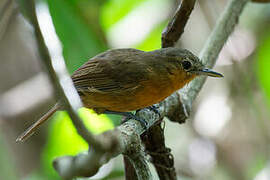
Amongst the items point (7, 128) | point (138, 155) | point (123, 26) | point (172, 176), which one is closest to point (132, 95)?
point (172, 176)

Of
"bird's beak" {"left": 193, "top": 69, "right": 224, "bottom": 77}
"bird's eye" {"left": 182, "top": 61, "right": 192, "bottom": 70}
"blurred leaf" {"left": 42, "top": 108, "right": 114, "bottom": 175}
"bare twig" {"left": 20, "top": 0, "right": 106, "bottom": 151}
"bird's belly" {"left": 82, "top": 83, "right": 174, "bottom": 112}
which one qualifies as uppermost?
"bare twig" {"left": 20, "top": 0, "right": 106, "bottom": 151}

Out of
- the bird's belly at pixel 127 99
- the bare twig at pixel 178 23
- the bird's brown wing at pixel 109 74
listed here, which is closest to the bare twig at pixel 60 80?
the bare twig at pixel 178 23

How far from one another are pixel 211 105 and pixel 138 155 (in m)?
3.32

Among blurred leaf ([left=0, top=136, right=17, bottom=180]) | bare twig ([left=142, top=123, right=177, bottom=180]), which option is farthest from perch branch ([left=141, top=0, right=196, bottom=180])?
blurred leaf ([left=0, top=136, right=17, bottom=180])

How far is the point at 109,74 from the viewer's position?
3.70 metres

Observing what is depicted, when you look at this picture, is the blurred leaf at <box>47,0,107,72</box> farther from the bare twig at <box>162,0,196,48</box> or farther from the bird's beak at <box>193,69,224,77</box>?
the bird's beak at <box>193,69,224,77</box>

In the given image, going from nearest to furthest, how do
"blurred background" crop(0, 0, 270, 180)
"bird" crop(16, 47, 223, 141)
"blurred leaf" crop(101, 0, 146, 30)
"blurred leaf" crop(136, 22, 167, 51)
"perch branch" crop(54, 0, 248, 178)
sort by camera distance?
"perch branch" crop(54, 0, 248, 178)
"bird" crop(16, 47, 223, 141)
"blurred background" crop(0, 0, 270, 180)
"blurred leaf" crop(101, 0, 146, 30)
"blurred leaf" crop(136, 22, 167, 51)

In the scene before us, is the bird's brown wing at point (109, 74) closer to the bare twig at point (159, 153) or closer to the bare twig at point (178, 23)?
the bare twig at point (178, 23)

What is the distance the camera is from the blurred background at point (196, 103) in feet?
12.5

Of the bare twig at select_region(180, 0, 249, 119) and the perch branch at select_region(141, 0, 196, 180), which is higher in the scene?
the bare twig at select_region(180, 0, 249, 119)

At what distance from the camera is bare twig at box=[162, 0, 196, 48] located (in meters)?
2.98

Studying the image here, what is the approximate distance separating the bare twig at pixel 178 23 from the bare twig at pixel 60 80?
1.79 meters

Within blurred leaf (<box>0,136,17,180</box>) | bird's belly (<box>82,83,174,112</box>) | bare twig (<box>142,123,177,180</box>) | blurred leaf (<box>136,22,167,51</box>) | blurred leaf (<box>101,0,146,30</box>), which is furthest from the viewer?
blurred leaf (<box>136,22,167,51</box>)

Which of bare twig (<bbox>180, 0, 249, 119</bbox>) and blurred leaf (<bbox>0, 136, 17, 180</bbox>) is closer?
blurred leaf (<bbox>0, 136, 17, 180</bbox>)
